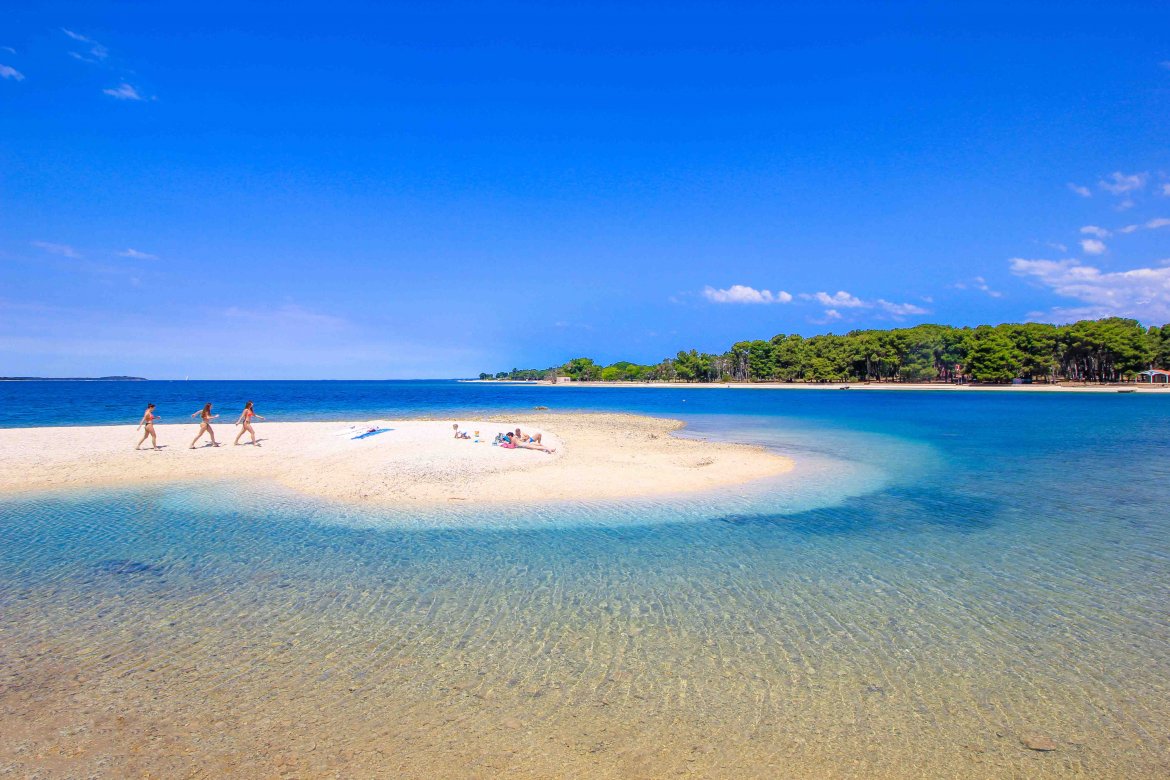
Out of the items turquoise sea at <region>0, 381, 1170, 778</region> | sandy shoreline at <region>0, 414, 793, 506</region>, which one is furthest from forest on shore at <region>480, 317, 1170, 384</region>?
turquoise sea at <region>0, 381, 1170, 778</region>

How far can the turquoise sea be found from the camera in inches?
179

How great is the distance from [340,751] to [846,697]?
453 cm

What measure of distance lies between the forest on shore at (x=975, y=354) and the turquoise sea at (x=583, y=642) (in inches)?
4544

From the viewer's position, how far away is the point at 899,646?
253 inches

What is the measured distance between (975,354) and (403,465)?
123 meters

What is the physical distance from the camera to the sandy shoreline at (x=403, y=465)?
15.1 meters

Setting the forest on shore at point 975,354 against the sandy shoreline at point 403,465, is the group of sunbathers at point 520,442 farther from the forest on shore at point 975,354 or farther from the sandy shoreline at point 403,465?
the forest on shore at point 975,354

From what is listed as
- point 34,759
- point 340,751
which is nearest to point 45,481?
point 34,759

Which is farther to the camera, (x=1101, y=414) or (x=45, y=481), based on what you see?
(x=1101, y=414)

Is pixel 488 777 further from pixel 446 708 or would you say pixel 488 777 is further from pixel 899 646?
A: pixel 899 646

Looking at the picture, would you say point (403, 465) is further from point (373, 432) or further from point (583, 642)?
point (583, 642)

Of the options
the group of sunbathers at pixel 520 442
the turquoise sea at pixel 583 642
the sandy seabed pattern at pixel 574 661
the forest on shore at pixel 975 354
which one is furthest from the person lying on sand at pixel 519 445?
the forest on shore at pixel 975 354

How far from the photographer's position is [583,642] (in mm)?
6484

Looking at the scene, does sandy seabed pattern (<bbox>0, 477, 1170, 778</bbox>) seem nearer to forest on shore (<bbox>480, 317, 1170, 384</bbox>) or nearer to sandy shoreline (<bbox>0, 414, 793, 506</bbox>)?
sandy shoreline (<bbox>0, 414, 793, 506</bbox>)
